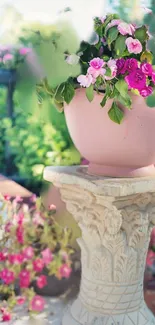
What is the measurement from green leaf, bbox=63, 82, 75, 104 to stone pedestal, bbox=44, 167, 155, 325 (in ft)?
1.27

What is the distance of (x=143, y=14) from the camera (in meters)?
2.33

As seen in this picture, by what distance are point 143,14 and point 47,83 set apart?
564mm

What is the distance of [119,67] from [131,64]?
0.18ft

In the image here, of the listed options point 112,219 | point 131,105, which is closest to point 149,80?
point 131,105

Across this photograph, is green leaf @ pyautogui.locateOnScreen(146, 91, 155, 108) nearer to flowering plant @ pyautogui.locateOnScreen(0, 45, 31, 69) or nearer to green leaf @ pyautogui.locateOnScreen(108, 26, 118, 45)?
green leaf @ pyautogui.locateOnScreen(108, 26, 118, 45)

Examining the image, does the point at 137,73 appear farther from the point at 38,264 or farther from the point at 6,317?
the point at 6,317

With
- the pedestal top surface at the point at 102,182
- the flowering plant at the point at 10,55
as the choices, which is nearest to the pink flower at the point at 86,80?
the pedestal top surface at the point at 102,182

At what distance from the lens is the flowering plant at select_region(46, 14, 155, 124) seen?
2.15 meters

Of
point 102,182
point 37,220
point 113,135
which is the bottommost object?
point 37,220

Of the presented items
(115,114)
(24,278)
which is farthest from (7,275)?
(115,114)

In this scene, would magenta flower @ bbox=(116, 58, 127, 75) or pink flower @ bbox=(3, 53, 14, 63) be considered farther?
pink flower @ bbox=(3, 53, 14, 63)

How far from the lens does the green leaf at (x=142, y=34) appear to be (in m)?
2.19

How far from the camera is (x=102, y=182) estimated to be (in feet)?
7.50

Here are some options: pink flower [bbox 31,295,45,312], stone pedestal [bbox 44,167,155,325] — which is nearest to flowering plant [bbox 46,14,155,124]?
stone pedestal [bbox 44,167,155,325]
